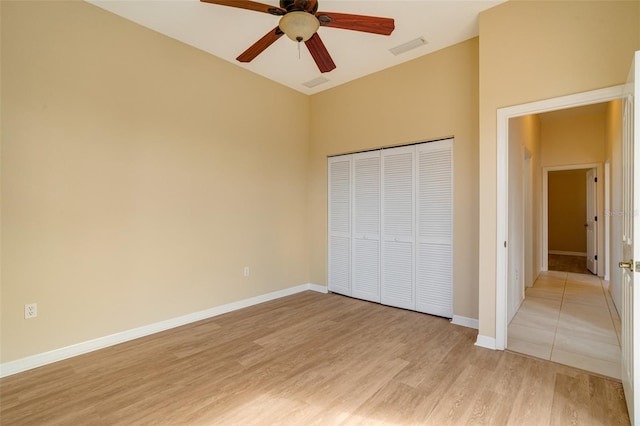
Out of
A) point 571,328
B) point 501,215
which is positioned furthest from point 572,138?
point 501,215

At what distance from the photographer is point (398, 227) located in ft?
13.2

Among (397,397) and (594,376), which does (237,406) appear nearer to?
(397,397)

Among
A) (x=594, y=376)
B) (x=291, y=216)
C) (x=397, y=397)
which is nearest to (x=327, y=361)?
(x=397, y=397)

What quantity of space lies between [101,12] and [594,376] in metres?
5.30

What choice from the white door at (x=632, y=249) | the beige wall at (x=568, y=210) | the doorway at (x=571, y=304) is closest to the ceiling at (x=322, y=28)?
the doorway at (x=571, y=304)

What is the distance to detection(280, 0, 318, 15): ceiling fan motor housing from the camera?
6.91 ft

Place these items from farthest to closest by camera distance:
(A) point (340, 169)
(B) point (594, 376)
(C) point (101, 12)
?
(A) point (340, 169) → (C) point (101, 12) → (B) point (594, 376)

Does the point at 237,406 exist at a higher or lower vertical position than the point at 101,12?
lower

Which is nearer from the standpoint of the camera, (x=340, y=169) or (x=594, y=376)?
(x=594, y=376)

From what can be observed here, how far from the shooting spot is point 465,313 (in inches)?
133

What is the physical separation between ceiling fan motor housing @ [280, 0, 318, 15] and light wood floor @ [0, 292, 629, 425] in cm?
275

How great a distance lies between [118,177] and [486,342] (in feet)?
12.8

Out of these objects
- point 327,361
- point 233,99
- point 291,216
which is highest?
point 233,99

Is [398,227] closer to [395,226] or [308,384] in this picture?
[395,226]
